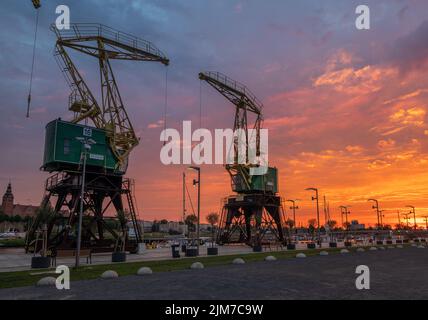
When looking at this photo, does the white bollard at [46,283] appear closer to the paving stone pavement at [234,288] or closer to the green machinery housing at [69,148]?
the paving stone pavement at [234,288]

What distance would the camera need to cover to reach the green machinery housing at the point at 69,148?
42.4 metres

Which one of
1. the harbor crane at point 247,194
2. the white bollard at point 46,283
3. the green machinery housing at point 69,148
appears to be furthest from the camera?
the harbor crane at point 247,194

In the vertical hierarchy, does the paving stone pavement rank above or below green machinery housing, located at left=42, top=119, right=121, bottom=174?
below

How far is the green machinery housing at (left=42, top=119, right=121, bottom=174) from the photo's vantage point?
4241 centimetres

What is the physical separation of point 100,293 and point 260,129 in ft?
198

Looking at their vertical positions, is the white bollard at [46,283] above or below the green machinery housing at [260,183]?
below

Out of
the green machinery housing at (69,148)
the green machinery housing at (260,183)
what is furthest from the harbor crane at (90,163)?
the green machinery housing at (260,183)

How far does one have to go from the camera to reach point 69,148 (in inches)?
1698

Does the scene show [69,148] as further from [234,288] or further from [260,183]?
[260,183]

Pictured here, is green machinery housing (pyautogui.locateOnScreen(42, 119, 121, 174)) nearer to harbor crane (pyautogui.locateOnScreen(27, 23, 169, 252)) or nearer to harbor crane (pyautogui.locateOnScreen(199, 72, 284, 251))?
harbor crane (pyautogui.locateOnScreen(27, 23, 169, 252))

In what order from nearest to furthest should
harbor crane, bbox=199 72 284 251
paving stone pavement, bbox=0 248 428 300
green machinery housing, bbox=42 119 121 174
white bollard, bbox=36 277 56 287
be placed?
paving stone pavement, bbox=0 248 428 300
white bollard, bbox=36 277 56 287
green machinery housing, bbox=42 119 121 174
harbor crane, bbox=199 72 284 251

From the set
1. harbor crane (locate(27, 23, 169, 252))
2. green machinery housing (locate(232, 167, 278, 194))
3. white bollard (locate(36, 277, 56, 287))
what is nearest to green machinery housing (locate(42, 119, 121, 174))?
harbor crane (locate(27, 23, 169, 252))
